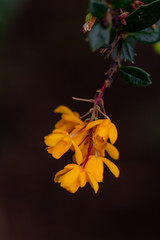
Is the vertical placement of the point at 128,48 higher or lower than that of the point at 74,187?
higher

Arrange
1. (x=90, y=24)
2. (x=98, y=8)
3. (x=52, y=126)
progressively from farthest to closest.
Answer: (x=52, y=126) < (x=90, y=24) < (x=98, y=8)

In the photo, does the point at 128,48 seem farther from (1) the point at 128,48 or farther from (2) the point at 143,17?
(2) the point at 143,17

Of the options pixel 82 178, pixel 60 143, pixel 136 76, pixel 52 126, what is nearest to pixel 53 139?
pixel 60 143

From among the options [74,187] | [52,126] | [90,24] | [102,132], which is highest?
[52,126]

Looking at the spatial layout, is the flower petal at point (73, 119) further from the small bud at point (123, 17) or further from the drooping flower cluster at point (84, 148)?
the small bud at point (123, 17)

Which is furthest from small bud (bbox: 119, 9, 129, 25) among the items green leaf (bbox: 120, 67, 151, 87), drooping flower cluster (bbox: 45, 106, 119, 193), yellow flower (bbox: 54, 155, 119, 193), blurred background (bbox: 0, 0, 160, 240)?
blurred background (bbox: 0, 0, 160, 240)

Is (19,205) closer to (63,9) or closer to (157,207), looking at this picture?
(157,207)

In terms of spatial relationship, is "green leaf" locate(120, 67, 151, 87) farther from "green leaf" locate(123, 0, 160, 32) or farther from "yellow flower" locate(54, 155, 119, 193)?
"yellow flower" locate(54, 155, 119, 193)
